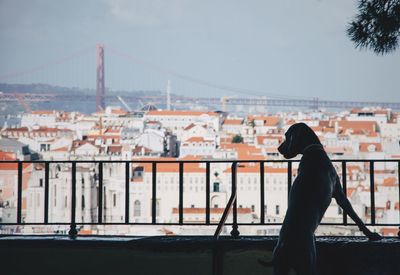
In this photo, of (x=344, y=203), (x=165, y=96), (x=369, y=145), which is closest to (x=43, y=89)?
(x=165, y=96)

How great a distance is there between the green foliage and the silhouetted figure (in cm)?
211

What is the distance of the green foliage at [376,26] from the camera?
429 centimetres

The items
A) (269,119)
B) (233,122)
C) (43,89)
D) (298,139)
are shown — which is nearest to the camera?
(298,139)

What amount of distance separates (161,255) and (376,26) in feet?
8.07

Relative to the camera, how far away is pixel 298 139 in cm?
268

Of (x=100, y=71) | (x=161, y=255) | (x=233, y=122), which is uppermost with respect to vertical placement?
(x=100, y=71)

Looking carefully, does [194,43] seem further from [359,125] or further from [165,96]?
[359,125]

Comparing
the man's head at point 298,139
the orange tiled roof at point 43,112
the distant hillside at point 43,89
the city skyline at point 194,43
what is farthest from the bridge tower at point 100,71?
the man's head at point 298,139

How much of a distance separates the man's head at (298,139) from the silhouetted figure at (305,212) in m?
0.03

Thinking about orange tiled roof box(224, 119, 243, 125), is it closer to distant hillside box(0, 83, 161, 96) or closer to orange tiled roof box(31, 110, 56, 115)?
distant hillside box(0, 83, 161, 96)

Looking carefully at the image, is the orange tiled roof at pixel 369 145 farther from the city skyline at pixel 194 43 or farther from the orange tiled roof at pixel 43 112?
the orange tiled roof at pixel 43 112

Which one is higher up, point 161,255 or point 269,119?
point 269,119

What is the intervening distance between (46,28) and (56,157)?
3104 centimetres

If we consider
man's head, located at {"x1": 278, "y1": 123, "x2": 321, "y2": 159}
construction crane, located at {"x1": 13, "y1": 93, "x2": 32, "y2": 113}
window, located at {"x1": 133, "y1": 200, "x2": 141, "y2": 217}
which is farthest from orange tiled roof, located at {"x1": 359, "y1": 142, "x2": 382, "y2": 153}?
man's head, located at {"x1": 278, "y1": 123, "x2": 321, "y2": 159}
